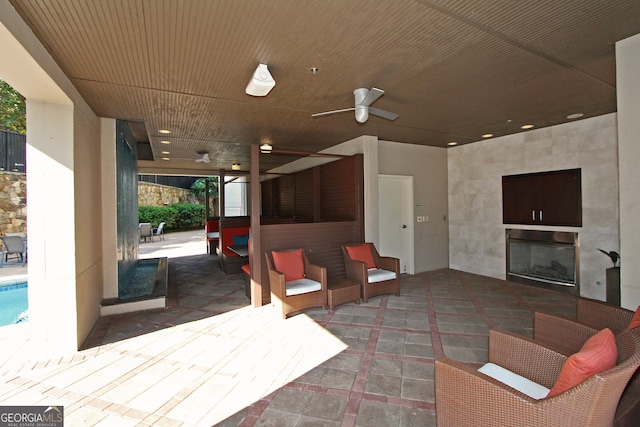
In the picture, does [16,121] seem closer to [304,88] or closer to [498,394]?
[304,88]

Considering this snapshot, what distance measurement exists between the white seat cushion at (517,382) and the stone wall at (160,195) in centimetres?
1733

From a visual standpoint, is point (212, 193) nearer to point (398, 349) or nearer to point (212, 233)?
point (212, 233)

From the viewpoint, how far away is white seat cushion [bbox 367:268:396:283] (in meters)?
4.54

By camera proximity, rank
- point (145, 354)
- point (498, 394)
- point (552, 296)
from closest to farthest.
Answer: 1. point (498, 394)
2. point (145, 354)
3. point (552, 296)

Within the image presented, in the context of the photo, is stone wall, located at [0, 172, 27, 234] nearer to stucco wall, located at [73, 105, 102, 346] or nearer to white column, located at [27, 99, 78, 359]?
stucco wall, located at [73, 105, 102, 346]

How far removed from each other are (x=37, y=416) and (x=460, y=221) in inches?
276

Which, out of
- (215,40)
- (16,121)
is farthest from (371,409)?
(16,121)

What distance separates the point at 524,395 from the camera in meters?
1.35

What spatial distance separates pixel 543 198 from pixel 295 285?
4673mm

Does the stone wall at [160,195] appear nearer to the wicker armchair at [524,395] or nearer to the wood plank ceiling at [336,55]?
the wood plank ceiling at [336,55]

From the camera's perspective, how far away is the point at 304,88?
331 centimetres

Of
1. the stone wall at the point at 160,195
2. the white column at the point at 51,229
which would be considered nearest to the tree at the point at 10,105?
the white column at the point at 51,229

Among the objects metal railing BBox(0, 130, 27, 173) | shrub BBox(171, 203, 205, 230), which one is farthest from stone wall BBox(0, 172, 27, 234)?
shrub BBox(171, 203, 205, 230)

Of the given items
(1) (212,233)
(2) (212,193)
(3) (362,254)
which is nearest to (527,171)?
(3) (362,254)
